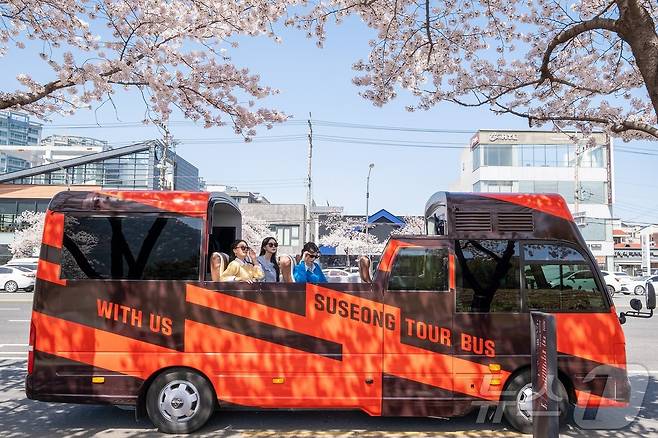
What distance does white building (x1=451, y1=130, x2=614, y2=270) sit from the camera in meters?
50.9

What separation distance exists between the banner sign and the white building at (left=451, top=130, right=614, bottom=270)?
49.5 m

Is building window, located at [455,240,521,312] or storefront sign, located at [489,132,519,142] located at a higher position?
storefront sign, located at [489,132,519,142]

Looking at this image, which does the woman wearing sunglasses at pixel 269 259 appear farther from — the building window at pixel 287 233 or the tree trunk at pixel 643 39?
the building window at pixel 287 233

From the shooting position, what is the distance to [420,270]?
5836mm

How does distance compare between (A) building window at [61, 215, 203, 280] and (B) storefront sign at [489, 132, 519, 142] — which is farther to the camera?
(B) storefront sign at [489, 132, 519, 142]

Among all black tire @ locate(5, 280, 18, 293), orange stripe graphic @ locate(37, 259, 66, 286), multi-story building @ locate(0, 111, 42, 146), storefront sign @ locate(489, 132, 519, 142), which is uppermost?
multi-story building @ locate(0, 111, 42, 146)

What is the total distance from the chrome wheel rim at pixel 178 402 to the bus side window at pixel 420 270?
8.87 ft

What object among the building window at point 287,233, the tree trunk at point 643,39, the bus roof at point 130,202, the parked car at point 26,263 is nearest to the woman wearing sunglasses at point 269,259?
the bus roof at point 130,202

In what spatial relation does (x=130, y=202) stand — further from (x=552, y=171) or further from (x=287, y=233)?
(x=552, y=171)

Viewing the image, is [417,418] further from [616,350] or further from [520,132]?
[520,132]

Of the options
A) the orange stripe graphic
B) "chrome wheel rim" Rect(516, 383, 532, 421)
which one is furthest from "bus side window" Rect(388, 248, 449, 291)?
the orange stripe graphic

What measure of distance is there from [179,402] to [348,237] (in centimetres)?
4662

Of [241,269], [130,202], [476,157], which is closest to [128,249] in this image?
[130,202]

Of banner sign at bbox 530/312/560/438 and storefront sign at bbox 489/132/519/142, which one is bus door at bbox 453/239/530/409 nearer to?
banner sign at bbox 530/312/560/438
